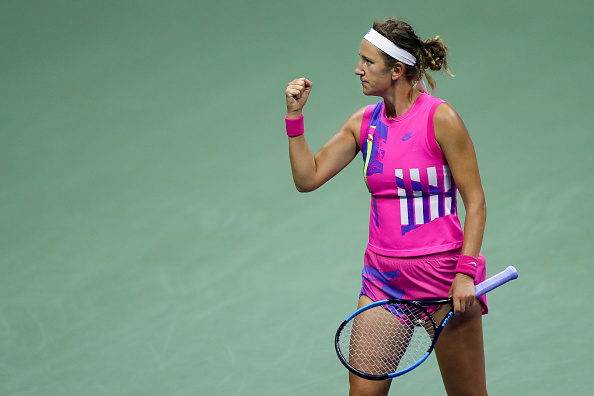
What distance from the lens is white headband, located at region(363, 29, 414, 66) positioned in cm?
308

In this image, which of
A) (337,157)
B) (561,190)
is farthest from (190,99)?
(337,157)

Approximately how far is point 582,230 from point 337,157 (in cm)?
271

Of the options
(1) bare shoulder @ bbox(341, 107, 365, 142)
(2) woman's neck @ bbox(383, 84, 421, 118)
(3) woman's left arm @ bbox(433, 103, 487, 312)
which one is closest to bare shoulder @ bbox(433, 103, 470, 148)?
(3) woman's left arm @ bbox(433, 103, 487, 312)

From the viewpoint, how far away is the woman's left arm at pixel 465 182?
296cm

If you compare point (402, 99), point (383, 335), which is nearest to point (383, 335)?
point (383, 335)

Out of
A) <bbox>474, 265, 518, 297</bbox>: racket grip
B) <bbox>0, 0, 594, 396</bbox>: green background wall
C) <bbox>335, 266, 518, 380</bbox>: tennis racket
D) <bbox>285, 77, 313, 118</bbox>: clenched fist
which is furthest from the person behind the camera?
<bbox>0, 0, 594, 396</bbox>: green background wall

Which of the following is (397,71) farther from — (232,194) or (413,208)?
(232,194)

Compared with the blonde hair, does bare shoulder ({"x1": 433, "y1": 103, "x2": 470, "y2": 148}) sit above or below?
below

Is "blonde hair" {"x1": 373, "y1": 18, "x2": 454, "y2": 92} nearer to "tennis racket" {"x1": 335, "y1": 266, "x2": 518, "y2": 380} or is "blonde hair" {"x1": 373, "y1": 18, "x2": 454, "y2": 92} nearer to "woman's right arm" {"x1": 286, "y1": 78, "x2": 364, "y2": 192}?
"woman's right arm" {"x1": 286, "y1": 78, "x2": 364, "y2": 192}

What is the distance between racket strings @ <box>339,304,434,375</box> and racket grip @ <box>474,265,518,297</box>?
20 cm

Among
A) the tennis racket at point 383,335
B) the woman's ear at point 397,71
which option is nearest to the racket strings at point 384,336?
the tennis racket at point 383,335

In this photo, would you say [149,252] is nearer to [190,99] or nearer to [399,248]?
[190,99]

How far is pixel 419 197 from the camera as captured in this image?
3.09m

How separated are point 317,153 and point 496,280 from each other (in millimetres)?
820
